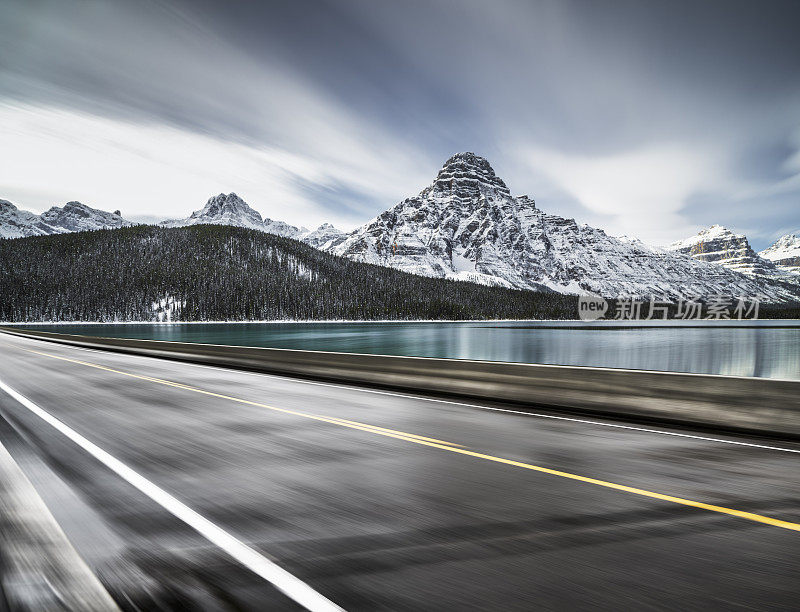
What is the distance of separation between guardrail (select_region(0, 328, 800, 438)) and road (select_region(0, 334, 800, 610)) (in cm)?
65

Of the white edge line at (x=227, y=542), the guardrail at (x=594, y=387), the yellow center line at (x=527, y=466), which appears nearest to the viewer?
the white edge line at (x=227, y=542)

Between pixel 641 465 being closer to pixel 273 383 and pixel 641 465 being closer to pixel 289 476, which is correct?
pixel 289 476

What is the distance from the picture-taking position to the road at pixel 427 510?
2.92 metres

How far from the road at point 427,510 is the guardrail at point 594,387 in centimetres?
65

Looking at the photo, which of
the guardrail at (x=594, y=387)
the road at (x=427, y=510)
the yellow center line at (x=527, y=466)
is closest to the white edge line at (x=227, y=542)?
the road at (x=427, y=510)

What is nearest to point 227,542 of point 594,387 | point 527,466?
point 527,466

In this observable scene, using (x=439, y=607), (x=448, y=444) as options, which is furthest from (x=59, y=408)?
(x=439, y=607)

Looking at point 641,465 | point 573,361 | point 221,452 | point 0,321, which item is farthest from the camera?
point 0,321

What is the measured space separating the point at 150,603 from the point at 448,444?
4251 mm

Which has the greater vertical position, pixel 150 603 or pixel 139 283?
pixel 139 283

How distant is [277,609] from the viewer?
2.70 meters

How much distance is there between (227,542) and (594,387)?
7.35m

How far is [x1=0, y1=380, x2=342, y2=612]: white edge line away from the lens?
110 inches

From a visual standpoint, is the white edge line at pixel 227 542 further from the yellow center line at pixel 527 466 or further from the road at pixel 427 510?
the yellow center line at pixel 527 466
